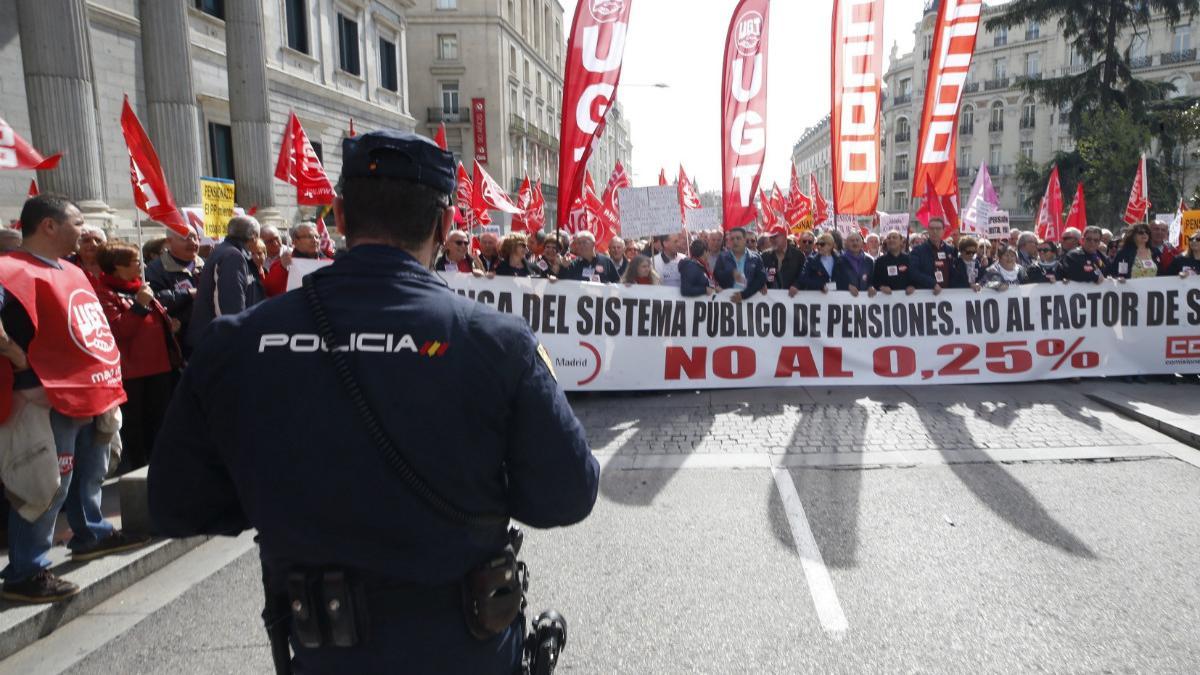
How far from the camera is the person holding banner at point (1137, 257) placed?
9.18 metres

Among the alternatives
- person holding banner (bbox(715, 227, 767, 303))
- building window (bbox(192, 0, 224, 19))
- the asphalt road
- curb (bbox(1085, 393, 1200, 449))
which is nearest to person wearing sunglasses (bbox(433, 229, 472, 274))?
person holding banner (bbox(715, 227, 767, 303))

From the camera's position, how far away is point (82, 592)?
12.4ft

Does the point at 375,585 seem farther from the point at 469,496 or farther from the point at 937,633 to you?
the point at 937,633

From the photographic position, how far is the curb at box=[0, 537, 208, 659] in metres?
3.47

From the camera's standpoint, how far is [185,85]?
59.7 ft

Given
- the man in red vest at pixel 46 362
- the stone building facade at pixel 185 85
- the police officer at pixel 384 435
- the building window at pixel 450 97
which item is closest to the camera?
the police officer at pixel 384 435

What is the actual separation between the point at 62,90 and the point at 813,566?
16528mm

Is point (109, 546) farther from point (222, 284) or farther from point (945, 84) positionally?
point (945, 84)

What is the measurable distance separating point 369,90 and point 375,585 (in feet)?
101

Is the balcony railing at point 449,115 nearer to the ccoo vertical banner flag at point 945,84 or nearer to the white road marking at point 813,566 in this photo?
the ccoo vertical banner flag at point 945,84

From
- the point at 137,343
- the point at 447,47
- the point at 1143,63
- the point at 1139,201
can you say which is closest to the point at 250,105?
the point at 137,343

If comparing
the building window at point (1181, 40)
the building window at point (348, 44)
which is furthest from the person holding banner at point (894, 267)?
the building window at point (1181, 40)

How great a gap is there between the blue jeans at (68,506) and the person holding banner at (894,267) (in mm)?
8098

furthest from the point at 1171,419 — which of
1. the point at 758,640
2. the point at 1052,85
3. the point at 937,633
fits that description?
the point at 1052,85
